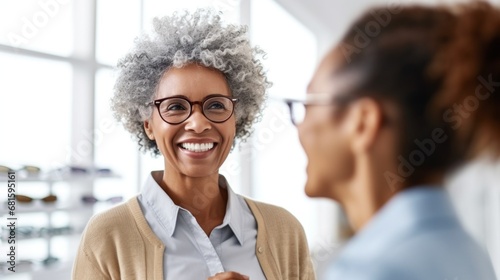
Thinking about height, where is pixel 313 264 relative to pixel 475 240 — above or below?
below

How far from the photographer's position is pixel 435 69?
0.40m

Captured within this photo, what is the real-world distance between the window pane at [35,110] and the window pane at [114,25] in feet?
0.37

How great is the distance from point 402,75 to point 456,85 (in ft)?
0.11

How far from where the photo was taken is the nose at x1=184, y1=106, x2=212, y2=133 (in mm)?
835

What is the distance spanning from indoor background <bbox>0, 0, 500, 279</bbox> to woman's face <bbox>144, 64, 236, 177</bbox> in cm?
31

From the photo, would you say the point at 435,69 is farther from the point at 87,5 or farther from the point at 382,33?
the point at 87,5

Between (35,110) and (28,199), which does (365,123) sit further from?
(35,110)

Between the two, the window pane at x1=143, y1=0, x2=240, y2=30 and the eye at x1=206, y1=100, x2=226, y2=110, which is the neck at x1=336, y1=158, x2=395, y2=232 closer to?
the eye at x1=206, y1=100, x2=226, y2=110

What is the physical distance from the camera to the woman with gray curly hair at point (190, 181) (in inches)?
33.6

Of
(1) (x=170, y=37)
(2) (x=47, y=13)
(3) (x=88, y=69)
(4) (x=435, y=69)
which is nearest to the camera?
(4) (x=435, y=69)

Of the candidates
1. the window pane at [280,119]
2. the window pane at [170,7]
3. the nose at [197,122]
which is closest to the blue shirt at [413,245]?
the nose at [197,122]

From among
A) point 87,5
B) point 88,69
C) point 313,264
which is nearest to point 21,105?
point 88,69

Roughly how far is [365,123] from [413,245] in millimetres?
81

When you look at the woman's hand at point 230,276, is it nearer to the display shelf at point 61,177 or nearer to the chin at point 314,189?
the chin at point 314,189
